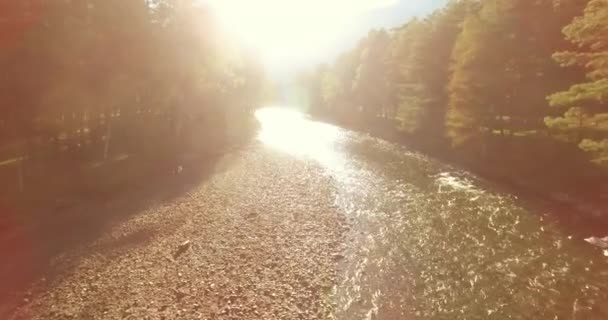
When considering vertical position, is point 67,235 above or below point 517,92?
below

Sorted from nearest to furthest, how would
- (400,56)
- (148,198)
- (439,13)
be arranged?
(148,198)
(439,13)
(400,56)

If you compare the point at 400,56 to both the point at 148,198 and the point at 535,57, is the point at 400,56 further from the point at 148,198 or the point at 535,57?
the point at 148,198

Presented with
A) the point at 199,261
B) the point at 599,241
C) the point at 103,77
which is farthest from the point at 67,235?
the point at 599,241

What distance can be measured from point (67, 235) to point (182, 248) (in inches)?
267

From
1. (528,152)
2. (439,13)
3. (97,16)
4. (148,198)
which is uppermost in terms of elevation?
(439,13)

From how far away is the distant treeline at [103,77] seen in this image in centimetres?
2486

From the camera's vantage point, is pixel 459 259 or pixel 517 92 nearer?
pixel 459 259

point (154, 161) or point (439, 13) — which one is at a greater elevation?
point (439, 13)

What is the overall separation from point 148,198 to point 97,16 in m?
15.9

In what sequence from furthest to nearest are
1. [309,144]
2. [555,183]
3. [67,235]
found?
1. [309,144]
2. [555,183]
3. [67,235]

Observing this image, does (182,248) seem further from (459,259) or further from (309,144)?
(309,144)

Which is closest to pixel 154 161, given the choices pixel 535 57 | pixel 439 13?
pixel 535 57

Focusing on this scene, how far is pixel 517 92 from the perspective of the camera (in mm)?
36438

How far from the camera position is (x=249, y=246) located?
19.5 meters
